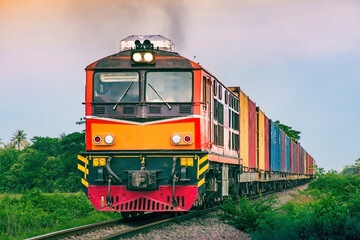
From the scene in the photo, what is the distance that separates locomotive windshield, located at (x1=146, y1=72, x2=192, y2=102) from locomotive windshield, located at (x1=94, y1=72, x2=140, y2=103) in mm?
306

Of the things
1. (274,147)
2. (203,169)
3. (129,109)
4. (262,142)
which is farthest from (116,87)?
(274,147)

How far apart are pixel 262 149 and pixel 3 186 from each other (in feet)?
141

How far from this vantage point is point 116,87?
41.3 ft

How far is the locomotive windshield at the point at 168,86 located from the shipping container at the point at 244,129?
7.20 metres

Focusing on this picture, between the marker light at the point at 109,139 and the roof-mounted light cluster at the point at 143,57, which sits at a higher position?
the roof-mounted light cluster at the point at 143,57

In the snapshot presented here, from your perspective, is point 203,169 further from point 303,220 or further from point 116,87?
point 303,220

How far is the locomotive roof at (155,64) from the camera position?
41.1ft

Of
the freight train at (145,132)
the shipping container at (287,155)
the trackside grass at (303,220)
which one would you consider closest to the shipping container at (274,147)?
the shipping container at (287,155)

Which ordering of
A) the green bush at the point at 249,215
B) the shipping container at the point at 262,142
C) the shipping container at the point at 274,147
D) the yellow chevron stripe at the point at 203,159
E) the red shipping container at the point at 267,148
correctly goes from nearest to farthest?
the yellow chevron stripe at the point at 203,159, the green bush at the point at 249,215, the shipping container at the point at 262,142, the red shipping container at the point at 267,148, the shipping container at the point at 274,147

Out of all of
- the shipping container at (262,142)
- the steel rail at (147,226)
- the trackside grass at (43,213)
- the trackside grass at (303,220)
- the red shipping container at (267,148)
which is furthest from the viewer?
the red shipping container at (267,148)

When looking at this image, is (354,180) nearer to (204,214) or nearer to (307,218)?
(204,214)

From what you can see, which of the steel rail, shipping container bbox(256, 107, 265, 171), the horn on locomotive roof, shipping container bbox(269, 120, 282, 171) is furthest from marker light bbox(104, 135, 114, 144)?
shipping container bbox(269, 120, 282, 171)

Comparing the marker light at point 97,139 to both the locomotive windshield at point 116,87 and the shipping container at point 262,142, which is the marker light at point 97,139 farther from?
the shipping container at point 262,142

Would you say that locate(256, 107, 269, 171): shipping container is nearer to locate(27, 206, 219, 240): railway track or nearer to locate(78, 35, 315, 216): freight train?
locate(27, 206, 219, 240): railway track
